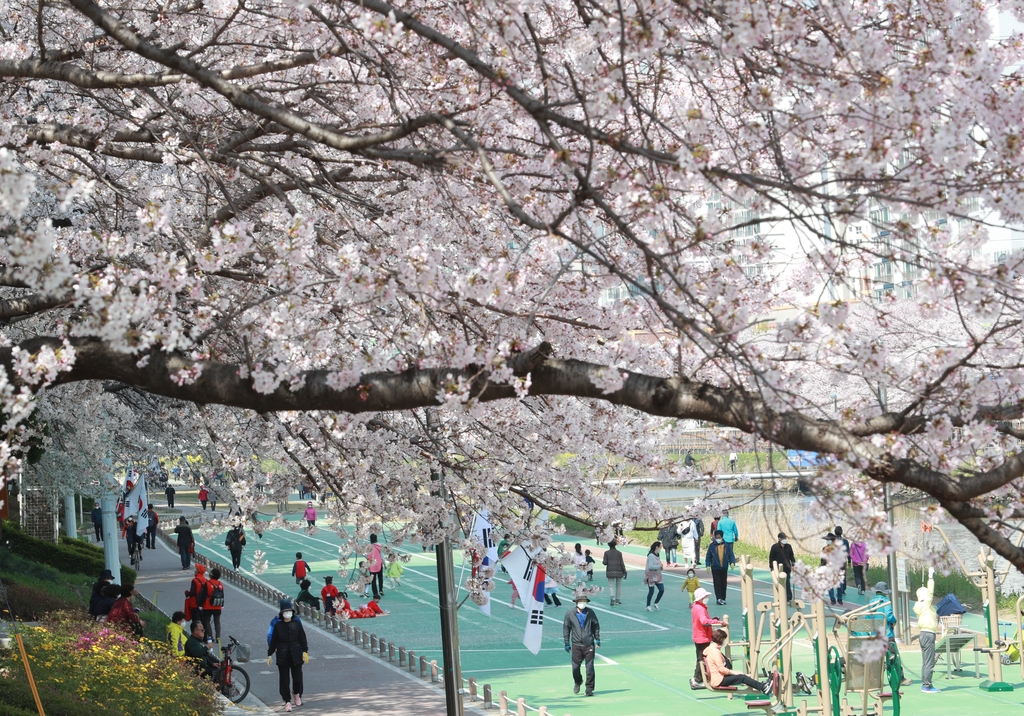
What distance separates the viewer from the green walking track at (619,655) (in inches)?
606

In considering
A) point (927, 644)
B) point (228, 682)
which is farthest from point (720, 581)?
point (228, 682)

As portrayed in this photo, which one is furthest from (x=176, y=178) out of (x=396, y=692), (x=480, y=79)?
(x=396, y=692)

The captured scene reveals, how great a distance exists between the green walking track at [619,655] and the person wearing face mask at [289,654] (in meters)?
2.87

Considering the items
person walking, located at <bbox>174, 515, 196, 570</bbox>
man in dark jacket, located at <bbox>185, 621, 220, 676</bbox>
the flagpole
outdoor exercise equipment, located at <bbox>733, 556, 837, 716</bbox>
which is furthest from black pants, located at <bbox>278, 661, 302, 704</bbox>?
person walking, located at <bbox>174, 515, 196, 570</bbox>

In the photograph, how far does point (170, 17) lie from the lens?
8430mm

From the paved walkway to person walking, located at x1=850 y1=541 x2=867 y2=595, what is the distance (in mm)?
9705

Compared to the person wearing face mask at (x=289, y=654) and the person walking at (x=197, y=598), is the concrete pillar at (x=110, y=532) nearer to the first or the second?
the person walking at (x=197, y=598)

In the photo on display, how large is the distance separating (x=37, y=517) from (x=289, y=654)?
20.1 meters

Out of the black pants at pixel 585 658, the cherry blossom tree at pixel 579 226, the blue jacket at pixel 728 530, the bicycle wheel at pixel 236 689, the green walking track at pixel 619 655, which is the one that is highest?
the cherry blossom tree at pixel 579 226

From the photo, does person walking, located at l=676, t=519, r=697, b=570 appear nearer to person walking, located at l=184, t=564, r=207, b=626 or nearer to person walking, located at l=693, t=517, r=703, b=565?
person walking, located at l=693, t=517, r=703, b=565

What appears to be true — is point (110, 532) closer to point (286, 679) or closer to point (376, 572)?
point (376, 572)

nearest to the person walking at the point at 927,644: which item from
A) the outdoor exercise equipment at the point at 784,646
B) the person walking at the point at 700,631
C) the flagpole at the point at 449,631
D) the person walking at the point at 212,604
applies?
the outdoor exercise equipment at the point at 784,646

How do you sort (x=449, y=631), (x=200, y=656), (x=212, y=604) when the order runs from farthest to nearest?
(x=212, y=604) < (x=200, y=656) < (x=449, y=631)

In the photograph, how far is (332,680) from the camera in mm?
17406
